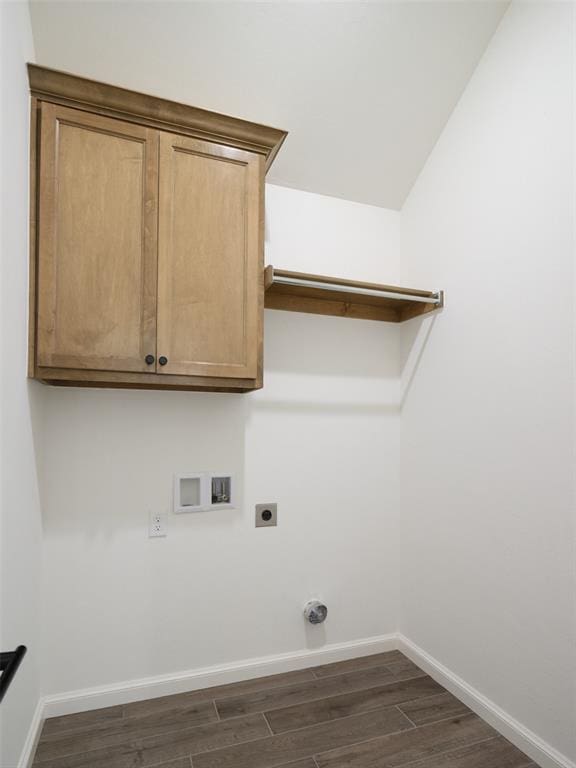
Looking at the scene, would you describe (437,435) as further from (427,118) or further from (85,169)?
(85,169)

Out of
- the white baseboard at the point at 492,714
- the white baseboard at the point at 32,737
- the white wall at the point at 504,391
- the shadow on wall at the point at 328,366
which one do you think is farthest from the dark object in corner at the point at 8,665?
the white baseboard at the point at 492,714

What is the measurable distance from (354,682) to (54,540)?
56.6 inches

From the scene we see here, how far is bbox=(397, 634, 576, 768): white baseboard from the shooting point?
1501mm

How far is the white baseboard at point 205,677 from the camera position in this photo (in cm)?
177

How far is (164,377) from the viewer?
162 cm

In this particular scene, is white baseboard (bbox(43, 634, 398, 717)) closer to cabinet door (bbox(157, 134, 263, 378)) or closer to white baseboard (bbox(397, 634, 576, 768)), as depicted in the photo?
white baseboard (bbox(397, 634, 576, 768))

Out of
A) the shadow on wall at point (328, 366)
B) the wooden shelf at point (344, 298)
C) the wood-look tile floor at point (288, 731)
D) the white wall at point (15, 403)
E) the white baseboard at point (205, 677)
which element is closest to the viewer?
the white wall at point (15, 403)

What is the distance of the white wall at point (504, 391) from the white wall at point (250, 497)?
25 centimetres

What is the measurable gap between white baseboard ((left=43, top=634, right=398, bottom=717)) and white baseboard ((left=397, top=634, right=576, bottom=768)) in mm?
224

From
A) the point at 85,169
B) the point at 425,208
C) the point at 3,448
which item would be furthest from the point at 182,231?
the point at 425,208

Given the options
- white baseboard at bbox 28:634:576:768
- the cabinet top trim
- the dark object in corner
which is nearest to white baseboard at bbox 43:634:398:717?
white baseboard at bbox 28:634:576:768

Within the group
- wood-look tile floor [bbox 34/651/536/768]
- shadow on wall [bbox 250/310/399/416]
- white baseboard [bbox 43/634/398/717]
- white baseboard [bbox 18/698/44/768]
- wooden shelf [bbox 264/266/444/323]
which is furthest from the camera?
shadow on wall [bbox 250/310/399/416]

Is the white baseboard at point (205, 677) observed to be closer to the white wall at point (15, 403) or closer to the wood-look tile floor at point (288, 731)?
the wood-look tile floor at point (288, 731)

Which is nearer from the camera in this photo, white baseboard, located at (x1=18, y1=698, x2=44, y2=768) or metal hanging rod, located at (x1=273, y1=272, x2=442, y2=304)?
white baseboard, located at (x1=18, y1=698, x2=44, y2=768)
